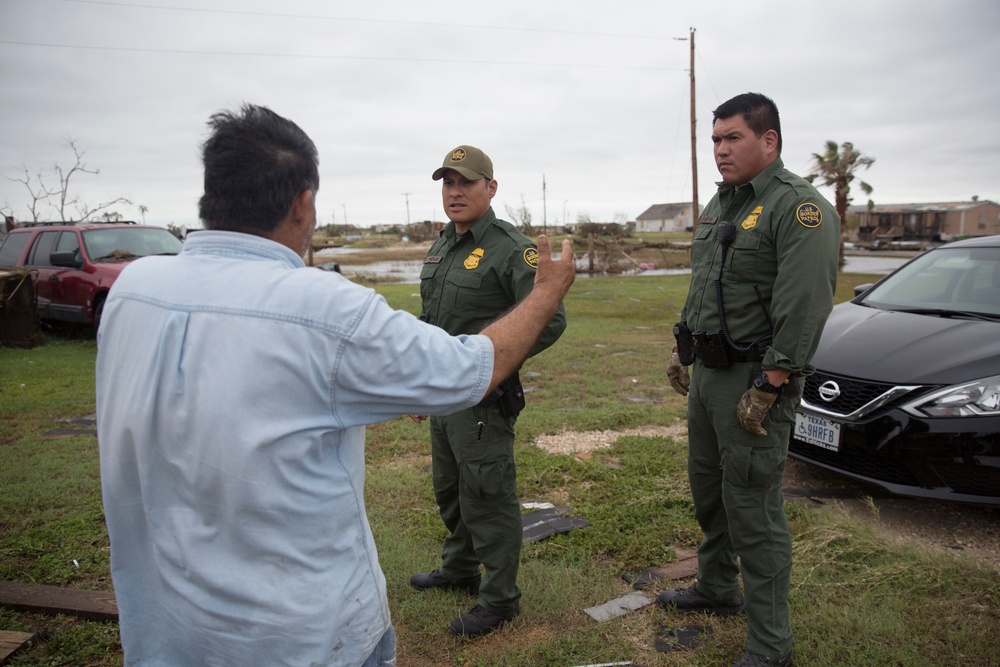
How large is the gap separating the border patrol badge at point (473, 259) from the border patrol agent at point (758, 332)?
3.10 feet

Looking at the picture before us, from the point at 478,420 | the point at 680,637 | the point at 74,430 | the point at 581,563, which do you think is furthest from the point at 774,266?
the point at 74,430

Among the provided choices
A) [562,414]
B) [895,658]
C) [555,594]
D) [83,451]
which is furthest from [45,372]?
[895,658]

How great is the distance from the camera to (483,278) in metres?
2.88

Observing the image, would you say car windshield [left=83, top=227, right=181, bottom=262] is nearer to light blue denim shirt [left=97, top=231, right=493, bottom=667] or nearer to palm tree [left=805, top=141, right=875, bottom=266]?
light blue denim shirt [left=97, top=231, right=493, bottom=667]

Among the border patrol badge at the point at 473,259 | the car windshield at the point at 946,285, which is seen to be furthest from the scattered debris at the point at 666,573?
the car windshield at the point at 946,285

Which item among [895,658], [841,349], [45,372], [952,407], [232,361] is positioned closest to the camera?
[232,361]

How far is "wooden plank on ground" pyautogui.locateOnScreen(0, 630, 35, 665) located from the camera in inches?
101

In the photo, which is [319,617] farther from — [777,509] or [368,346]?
[777,509]

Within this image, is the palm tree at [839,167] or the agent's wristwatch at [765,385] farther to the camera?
the palm tree at [839,167]

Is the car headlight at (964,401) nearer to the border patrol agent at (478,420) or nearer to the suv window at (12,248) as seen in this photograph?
the border patrol agent at (478,420)

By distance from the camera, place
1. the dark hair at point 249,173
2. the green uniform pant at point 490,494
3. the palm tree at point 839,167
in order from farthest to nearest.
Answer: the palm tree at point 839,167
the green uniform pant at point 490,494
the dark hair at point 249,173

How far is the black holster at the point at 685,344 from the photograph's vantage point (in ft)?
9.47

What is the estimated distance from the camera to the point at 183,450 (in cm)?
125

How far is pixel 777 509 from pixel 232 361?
7.04 feet
